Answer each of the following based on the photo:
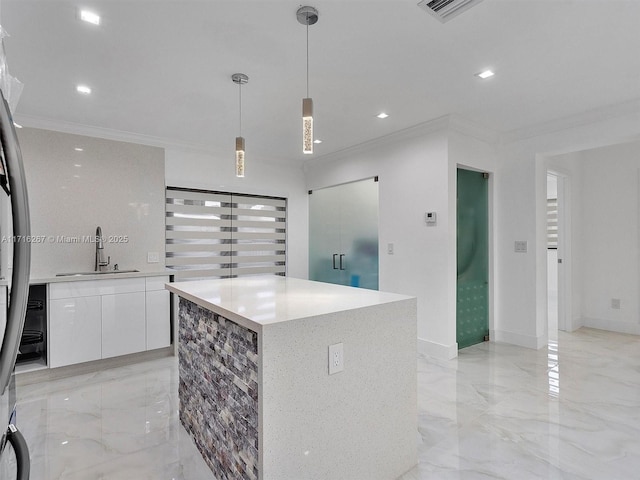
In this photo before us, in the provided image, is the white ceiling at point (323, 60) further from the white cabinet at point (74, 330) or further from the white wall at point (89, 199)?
the white cabinet at point (74, 330)

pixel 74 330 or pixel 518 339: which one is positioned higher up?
pixel 74 330

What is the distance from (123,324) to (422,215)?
10.8ft

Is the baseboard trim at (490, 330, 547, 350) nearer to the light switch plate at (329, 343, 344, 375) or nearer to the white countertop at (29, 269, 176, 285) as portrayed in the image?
the light switch plate at (329, 343, 344, 375)

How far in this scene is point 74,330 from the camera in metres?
3.29

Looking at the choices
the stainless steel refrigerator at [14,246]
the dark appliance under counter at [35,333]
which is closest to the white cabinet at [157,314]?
the dark appliance under counter at [35,333]

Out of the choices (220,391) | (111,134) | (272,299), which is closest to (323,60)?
(272,299)

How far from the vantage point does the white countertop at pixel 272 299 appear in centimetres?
149

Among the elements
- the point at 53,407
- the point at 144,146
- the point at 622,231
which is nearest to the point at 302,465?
the point at 53,407

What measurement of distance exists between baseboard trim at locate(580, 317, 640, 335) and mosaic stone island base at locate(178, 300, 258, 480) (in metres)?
5.14

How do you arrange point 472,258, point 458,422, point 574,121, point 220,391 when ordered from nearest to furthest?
point 220,391
point 458,422
point 574,121
point 472,258

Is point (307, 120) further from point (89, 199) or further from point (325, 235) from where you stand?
point (325, 235)

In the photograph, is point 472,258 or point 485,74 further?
point 472,258

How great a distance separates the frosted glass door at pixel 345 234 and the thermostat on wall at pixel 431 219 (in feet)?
2.74

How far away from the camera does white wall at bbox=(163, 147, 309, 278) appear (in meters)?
4.54
